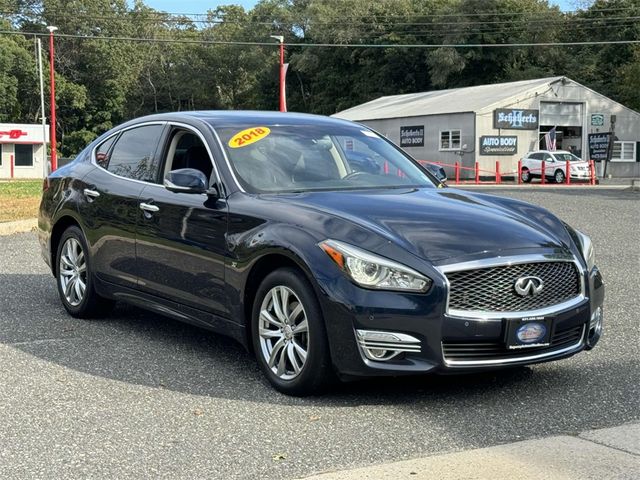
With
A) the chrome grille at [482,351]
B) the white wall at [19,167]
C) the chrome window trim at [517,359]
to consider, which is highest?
the chrome grille at [482,351]

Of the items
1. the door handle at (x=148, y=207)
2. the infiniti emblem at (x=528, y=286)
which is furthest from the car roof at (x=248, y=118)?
the infiniti emblem at (x=528, y=286)

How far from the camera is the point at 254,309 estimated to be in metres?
5.16

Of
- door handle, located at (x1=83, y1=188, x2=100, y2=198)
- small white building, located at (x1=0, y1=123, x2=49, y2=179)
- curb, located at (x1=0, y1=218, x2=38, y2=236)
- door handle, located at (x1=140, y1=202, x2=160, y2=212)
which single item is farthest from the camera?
small white building, located at (x1=0, y1=123, x2=49, y2=179)

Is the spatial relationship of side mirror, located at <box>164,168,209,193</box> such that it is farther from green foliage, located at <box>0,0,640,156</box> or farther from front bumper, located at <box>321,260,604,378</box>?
green foliage, located at <box>0,0,640,156</box>

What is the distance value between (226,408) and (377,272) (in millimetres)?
1148

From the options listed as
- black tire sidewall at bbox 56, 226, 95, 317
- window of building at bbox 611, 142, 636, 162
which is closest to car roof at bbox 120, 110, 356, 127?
black tire sidewall at bbox 56, 226, 95, 317

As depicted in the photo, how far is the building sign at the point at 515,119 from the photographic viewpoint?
44.4 metres

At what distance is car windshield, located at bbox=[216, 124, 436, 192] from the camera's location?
5.68 m

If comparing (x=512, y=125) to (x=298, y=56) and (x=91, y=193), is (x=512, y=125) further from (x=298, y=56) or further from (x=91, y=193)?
(x=91, y=193)

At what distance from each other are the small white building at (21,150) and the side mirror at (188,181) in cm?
5270

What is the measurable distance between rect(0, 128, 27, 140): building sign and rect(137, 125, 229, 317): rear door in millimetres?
53262

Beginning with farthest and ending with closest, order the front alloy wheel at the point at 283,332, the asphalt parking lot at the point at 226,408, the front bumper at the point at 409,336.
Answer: the front alloy wheel at the point at 283,332 < the front bumper at the point at 409,336 < the asphalt parking lot at the point at 226,408

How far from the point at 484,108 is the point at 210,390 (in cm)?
4032

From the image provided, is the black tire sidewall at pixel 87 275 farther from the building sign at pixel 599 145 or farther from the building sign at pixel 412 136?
the building sign at pixel 412 136
